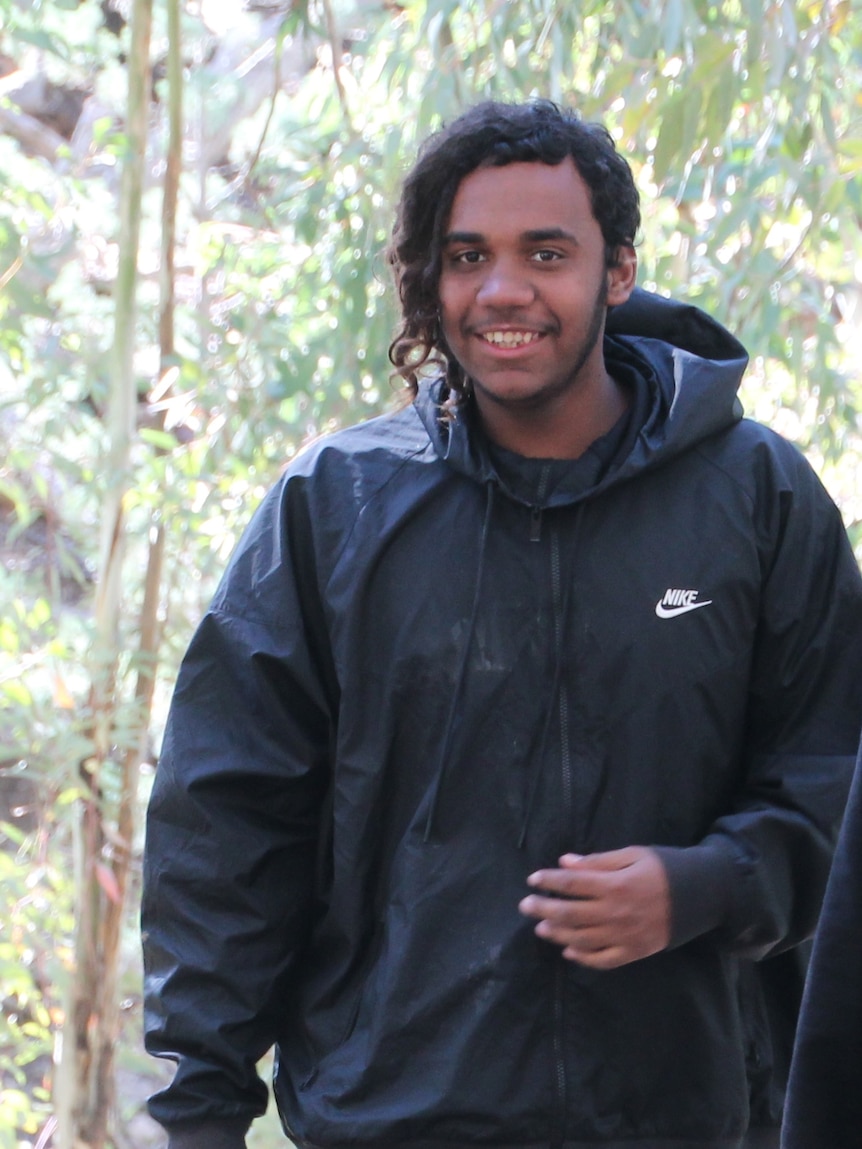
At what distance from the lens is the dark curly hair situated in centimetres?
170

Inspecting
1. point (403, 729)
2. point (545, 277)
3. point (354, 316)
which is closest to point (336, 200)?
point (354, 316)

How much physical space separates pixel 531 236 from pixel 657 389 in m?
0.22

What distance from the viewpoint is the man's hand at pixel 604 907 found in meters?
1.46

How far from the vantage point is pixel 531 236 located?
1.67m

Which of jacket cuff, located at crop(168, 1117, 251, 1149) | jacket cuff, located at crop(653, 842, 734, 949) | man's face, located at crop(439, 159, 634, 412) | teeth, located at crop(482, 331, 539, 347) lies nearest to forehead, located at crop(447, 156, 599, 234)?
man's face, located at crop(439, 159, 634, 412)

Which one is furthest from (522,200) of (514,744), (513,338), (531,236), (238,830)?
(238,830)

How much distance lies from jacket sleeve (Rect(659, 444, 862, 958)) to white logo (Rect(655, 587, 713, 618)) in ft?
0.28

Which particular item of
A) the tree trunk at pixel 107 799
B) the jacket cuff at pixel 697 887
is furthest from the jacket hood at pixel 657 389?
the tree trunk at pixel 107 799

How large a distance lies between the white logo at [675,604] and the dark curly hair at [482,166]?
33cm

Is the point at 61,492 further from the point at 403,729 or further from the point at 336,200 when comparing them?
the point at 403,729

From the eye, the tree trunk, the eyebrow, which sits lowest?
the tree trunk

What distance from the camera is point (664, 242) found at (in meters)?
3.46

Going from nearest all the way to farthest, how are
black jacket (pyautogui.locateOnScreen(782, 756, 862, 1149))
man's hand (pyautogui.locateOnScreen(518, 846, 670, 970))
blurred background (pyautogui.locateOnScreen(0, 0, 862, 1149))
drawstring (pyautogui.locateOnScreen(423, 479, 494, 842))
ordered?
black jacket (pyautogui.locateOnScreen(782, 756, 862, 1149)) → man's hand (pyautogui.locateOnScreen(518, 846, 670, 970)) → drawstring (pyautogui.locateOnScreen(423, 479, 494, 842)) → blurred background (pyautogui.locateOnScreen(0, 0, 862, 1149))

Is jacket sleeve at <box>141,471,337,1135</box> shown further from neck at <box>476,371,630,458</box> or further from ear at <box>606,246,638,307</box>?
ear at <box>606,246,638,307</box>
